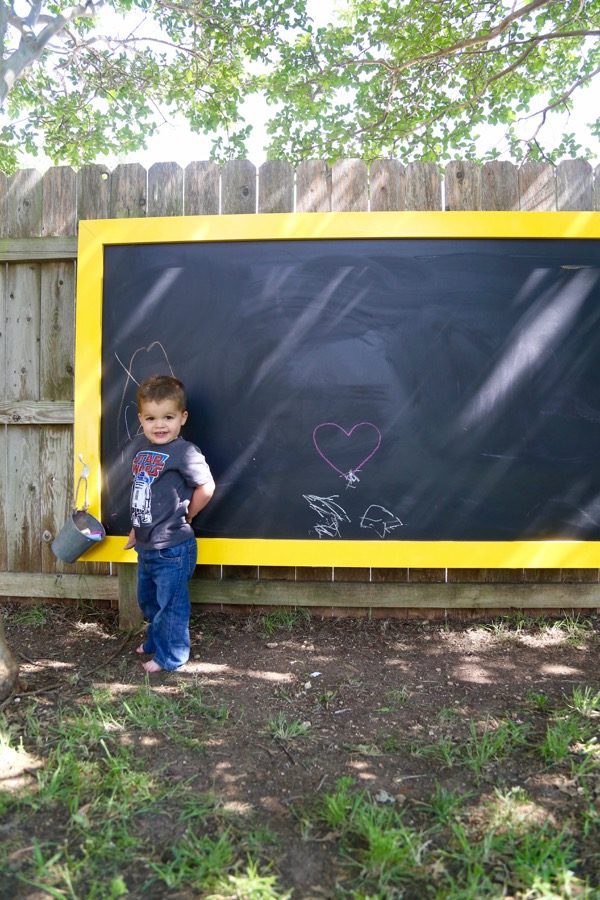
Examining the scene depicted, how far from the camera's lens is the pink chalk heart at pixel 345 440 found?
3145mm

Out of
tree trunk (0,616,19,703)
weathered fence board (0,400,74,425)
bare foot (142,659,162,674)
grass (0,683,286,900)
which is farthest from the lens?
weathered fence board (0,400,74,425)

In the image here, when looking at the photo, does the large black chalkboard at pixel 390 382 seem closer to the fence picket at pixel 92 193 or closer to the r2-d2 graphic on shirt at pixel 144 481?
the r2-d2 graphic on shirt at pixel 144 481

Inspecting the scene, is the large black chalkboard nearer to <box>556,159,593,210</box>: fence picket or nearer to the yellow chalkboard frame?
the yellow chalkboard frame

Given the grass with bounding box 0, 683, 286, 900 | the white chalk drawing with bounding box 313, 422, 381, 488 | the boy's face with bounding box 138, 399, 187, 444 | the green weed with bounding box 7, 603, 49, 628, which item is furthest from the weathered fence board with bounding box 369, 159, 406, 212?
the green weed with bounding box 7, 603, 49, 628

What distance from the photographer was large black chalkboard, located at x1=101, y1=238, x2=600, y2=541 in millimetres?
3123

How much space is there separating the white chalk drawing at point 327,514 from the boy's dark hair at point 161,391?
0.86 meters

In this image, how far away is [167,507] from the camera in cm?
285

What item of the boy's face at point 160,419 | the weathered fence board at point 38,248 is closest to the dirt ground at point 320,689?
the boy's face at point 160,419

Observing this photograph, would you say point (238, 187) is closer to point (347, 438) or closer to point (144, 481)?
point (347, 438)

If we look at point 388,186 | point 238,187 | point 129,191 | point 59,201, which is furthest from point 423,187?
point 59,201

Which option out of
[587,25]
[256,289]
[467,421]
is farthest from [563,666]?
[587,25]

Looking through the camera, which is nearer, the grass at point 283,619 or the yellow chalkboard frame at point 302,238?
the yellow chalkboard frame at point 302,238

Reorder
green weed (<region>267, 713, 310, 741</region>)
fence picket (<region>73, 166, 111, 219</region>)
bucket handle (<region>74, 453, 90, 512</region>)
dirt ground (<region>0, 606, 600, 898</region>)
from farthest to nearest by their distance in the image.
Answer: fence picket (<region>73, 166, 111, 219</region>), bucket handle (<region>74, 453, 90, 512</region>), green weed (<region>267, 713, 310, 741</region>), dirt ground (<region>0, 606, 600, 898</region>)

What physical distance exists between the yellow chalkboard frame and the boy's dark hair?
413 millimetres
